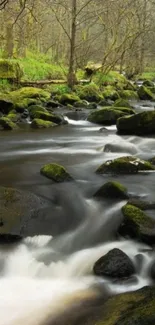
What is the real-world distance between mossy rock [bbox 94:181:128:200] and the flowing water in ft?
0.49

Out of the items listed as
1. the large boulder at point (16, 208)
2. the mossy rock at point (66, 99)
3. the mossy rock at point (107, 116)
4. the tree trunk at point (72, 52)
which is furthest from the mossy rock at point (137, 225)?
the tree trunk at point (72, 52)

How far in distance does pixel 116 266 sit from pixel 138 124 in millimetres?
6129

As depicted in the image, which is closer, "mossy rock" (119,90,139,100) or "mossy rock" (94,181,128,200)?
"mossy rock" (94,181,128,200)

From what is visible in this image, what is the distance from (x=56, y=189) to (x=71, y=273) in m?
1.83

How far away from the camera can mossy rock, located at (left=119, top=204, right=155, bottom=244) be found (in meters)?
4.02

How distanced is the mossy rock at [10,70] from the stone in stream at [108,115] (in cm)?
536

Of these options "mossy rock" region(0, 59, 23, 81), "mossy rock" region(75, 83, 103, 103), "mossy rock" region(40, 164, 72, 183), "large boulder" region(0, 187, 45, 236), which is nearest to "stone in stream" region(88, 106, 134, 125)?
"mossy rock" region(75, 83, 103, 103)

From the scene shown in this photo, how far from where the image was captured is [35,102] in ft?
42.8

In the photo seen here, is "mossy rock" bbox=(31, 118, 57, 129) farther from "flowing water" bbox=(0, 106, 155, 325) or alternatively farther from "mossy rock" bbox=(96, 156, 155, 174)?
"mossy rock" bbox=(96, 156, 155, 174)

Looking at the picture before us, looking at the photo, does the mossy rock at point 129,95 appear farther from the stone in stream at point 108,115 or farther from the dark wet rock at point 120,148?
the dark wet rock at point 120,148

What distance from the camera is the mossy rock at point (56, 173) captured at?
5.77 metres

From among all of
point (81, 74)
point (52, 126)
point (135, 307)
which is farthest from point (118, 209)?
point (81, 74)

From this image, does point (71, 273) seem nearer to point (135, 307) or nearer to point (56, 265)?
point (56, 265)

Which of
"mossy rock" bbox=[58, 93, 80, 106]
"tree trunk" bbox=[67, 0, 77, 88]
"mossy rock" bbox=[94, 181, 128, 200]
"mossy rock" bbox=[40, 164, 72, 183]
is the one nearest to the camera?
"mossy rock" bbox=[94, 181, 128, 200]
